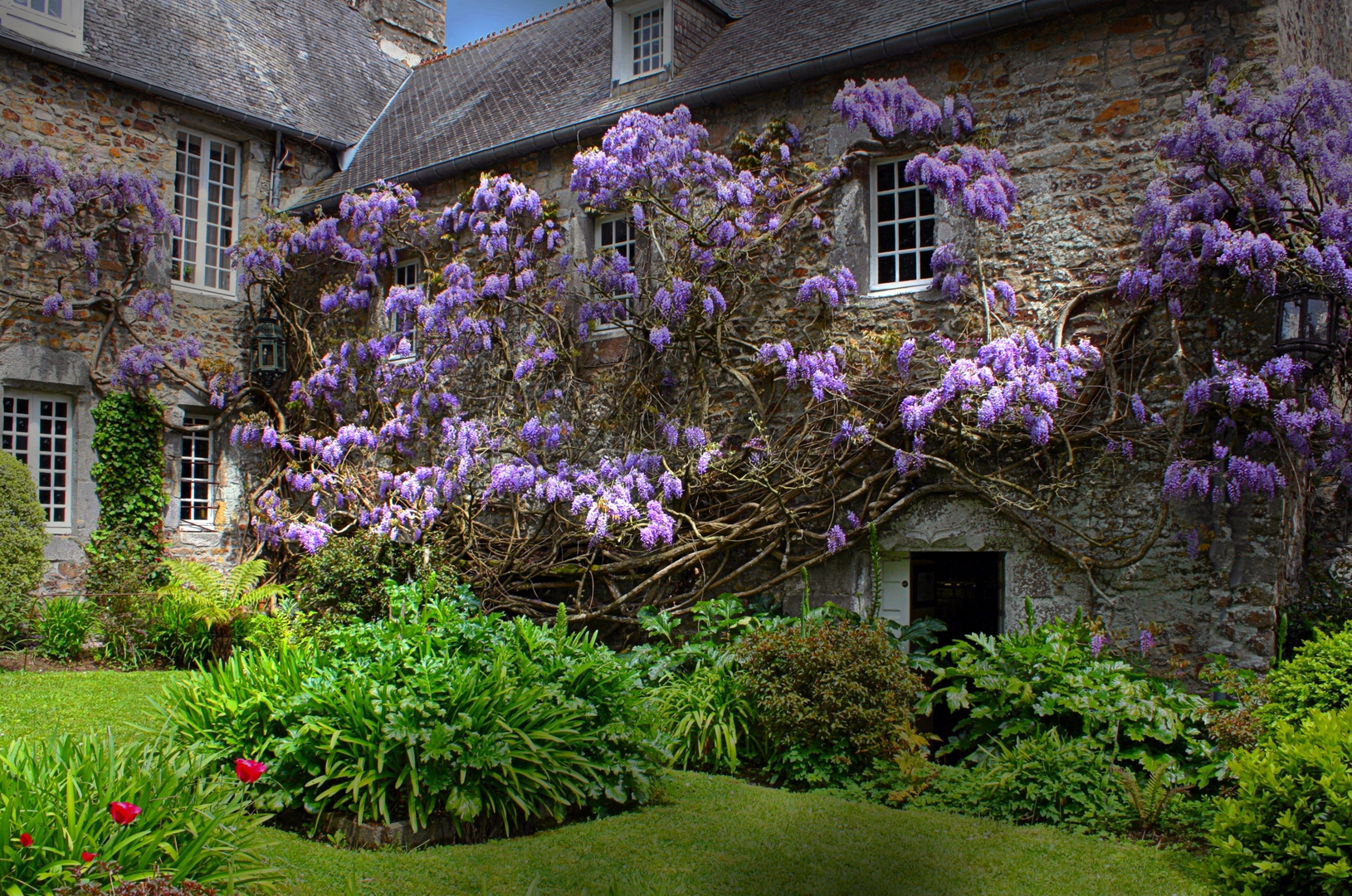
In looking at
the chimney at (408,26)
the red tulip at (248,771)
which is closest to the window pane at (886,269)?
the red tulip at (248,771)

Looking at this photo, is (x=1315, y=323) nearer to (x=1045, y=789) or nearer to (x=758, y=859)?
(x=1045, y=789)

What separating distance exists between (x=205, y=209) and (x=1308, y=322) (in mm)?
11537

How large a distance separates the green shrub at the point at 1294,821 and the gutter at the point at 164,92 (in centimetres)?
1203

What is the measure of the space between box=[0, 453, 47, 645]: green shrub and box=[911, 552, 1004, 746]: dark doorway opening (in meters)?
7.99

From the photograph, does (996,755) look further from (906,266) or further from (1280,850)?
(906,266)

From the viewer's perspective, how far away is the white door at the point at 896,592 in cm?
824

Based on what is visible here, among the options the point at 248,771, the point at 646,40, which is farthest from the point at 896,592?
the point at 646,40

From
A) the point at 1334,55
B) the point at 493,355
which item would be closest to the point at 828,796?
the point at 493,355

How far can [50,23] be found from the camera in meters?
10.7

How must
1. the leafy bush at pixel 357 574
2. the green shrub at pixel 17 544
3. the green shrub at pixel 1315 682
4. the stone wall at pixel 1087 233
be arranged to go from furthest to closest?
the leafy bush at pixel 357 574
the green shrub at pixel 17 544
the stone wall at pixel 1087 233
the green shrub at pixel 1315 682

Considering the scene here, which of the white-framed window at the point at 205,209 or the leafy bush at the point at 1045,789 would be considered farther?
the white-framed window at the point at 205,209

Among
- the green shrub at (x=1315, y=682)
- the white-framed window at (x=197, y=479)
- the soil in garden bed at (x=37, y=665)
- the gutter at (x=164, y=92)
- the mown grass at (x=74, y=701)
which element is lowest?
the soil in garden bed at (x=37, y=665)

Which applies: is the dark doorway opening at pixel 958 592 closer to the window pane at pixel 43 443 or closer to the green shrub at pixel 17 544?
the green shrub at pixel 17 544

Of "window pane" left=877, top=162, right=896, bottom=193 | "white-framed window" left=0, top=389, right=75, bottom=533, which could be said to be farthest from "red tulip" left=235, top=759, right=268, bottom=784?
"white-framed window" left=0, top=389, right=75, bottom=533
